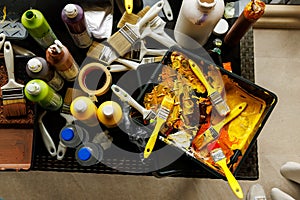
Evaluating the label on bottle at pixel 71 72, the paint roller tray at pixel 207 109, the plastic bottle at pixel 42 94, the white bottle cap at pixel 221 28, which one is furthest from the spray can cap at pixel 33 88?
the white bottle cap at pixel 221 28

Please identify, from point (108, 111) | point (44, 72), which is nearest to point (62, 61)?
point (44, 72)

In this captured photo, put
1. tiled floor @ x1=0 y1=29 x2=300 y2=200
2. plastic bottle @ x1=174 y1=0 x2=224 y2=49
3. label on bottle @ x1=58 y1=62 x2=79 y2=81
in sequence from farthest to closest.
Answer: tiled floor @ x1=0 y1=29 x2=300 y2=200
label on bottle @ x1=58 y1=62 x2=79 y2=81
plastic bottle @ x1=174 y1=0 x2=224 y2=49

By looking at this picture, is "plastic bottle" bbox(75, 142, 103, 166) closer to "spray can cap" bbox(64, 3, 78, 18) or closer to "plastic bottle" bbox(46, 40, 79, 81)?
"plastic bottle" bbox(46, 40, 79, 81)

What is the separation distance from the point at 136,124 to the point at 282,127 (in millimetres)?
615

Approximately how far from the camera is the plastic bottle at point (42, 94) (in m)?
0.94

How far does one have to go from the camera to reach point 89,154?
998 mm

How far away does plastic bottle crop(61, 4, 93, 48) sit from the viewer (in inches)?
37.9

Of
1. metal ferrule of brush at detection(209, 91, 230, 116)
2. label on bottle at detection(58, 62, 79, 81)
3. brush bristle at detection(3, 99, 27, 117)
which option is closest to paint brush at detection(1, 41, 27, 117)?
brush bristle at detection(3, 99, 27, 117)

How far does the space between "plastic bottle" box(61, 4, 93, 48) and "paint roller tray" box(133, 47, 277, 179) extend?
0.20 metres

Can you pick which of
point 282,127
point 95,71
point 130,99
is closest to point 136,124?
point 130,99

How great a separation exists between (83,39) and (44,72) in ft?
0.45

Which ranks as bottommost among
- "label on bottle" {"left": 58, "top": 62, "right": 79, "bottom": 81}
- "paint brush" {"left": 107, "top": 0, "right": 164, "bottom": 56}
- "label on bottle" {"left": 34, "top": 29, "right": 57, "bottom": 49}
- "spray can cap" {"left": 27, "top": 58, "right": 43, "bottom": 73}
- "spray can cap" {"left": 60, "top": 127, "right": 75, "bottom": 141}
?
"spray can cap" {"left": 60, "top": 127, "right": 75, "bottom": 141}

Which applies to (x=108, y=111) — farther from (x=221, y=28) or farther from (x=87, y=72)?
(x=221, y=28)

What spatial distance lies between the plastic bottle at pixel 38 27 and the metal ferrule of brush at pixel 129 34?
0.17 m
